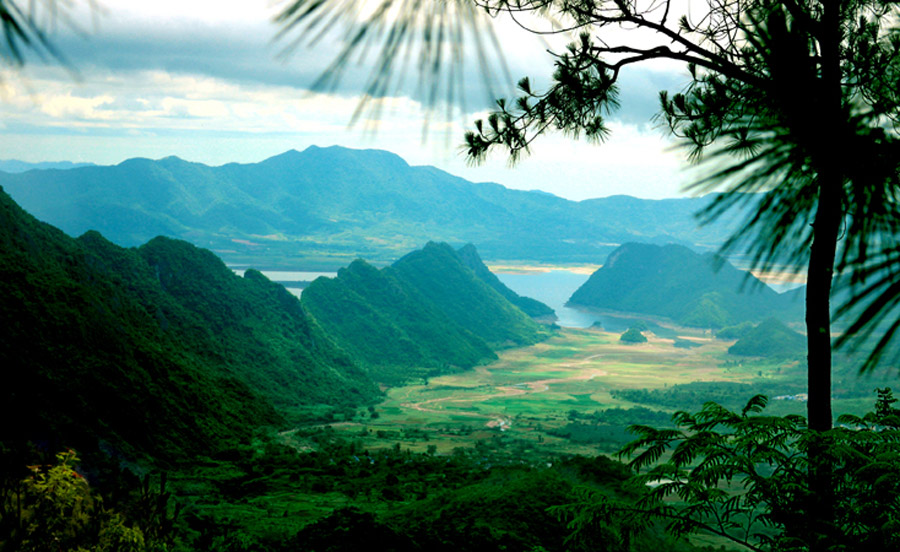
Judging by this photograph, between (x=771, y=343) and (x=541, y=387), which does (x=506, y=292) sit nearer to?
(x=771, y=343)

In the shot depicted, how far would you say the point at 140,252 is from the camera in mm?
35344

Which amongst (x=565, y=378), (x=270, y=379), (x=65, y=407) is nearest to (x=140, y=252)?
(x=270, y=379)

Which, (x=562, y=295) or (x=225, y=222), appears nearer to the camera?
(x=562, y=295)

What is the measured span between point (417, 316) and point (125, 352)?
5807cm

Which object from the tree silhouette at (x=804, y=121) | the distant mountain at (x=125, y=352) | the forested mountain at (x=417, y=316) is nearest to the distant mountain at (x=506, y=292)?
the forested mountain at (x=417, y=316)

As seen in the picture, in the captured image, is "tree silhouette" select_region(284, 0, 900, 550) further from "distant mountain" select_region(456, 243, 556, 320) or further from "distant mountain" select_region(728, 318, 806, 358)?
"distant mountain" select_region(456, 243, 556, 320)

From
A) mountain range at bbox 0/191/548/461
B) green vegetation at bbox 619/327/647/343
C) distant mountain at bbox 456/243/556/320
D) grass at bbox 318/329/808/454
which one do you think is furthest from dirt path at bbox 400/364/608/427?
distant mountain at bbox 456/243/556/320

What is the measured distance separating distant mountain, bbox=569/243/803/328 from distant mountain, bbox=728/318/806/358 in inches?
802

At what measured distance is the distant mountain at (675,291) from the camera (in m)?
121

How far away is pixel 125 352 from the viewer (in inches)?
708

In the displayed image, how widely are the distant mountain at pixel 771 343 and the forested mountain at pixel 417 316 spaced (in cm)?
2971

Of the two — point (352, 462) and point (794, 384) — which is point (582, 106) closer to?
point (352, 462)

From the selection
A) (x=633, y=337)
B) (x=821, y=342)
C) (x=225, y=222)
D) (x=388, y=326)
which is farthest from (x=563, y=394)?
(x=225, y=222)

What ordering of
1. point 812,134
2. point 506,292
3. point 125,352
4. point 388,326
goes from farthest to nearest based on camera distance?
point 506,292, point 388,326, point 125,352, point 812,134
